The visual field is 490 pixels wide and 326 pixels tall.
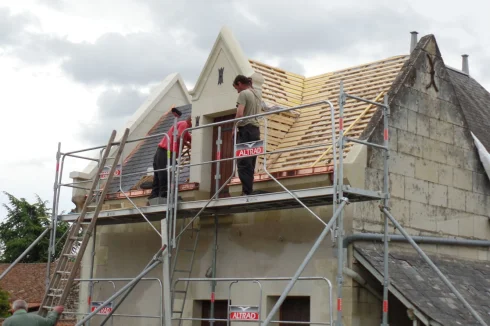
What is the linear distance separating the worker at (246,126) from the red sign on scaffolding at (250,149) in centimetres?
12

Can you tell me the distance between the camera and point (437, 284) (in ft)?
43.8

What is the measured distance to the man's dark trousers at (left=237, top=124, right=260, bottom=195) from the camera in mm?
13711

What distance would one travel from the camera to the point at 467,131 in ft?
52.9

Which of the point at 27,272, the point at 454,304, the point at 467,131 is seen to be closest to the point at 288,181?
the point at 454,304

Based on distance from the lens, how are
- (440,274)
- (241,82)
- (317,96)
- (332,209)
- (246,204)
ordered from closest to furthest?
1. (440,274)
2. (332,209)
3. (246,204)
4. (241,82)
5. (317,96)

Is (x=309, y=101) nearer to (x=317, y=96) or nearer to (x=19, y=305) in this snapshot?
(x=317, y=96)

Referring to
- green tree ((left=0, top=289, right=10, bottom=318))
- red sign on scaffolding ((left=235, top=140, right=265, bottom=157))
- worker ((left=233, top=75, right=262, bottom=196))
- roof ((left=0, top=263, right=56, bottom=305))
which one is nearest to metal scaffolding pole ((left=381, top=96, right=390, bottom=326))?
red sign on scaffolding ((left=235, top=140, right=265, bottom=157))

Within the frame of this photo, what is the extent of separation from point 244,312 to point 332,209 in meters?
2.19

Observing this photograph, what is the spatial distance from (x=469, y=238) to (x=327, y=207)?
357cm

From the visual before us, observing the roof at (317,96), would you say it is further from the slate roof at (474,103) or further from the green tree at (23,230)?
the green tree at (23,230)

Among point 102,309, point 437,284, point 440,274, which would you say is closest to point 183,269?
point 102,309

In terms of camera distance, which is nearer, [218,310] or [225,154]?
[218,310]

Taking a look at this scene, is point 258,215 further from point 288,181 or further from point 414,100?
point 414,100

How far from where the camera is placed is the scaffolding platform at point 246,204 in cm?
1245
